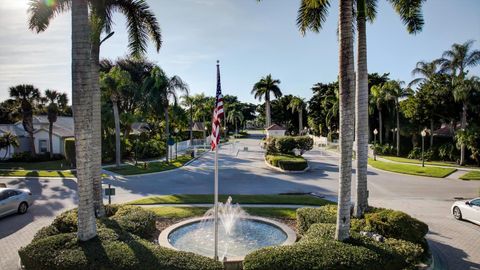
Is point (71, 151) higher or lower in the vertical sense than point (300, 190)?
higher

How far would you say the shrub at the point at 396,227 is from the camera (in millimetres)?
11328

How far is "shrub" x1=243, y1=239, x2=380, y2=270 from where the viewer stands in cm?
834

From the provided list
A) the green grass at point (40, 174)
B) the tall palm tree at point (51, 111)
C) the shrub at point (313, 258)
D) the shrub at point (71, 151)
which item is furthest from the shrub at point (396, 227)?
the tall palm tree at point (51, 111)

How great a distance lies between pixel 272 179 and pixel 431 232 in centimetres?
1468

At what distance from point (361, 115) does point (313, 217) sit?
4152 millimetres

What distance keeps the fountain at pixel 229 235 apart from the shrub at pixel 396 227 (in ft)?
9.29

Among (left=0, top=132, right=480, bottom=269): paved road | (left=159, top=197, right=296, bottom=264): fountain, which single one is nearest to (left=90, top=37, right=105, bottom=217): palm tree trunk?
(left=159, top=197, right=296, bottom=264): fountain

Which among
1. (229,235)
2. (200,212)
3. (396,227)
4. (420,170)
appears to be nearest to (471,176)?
(420,170)

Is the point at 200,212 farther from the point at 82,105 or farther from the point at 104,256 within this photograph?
the point at 82,105

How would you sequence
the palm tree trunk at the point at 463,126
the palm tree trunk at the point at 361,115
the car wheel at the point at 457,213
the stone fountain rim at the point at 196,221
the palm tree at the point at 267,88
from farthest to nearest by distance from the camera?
the palm tree at the point at 267,88 → the palm tree trunk at the point at 463,126 → the car wheel at the point at 457,213 → the palm tree trunk at the point at 361,115 → the stone fountain rim at the point at 196,221

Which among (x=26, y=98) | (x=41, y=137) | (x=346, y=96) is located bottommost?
(x=41, y=137)

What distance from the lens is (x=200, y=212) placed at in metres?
16.6

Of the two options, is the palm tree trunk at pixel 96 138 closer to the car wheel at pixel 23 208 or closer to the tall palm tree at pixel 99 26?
the tall palm tree at pixel 99 26

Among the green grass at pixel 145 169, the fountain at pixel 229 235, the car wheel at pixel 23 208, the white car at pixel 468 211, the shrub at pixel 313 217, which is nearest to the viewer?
the fountain at pixel 229 235
